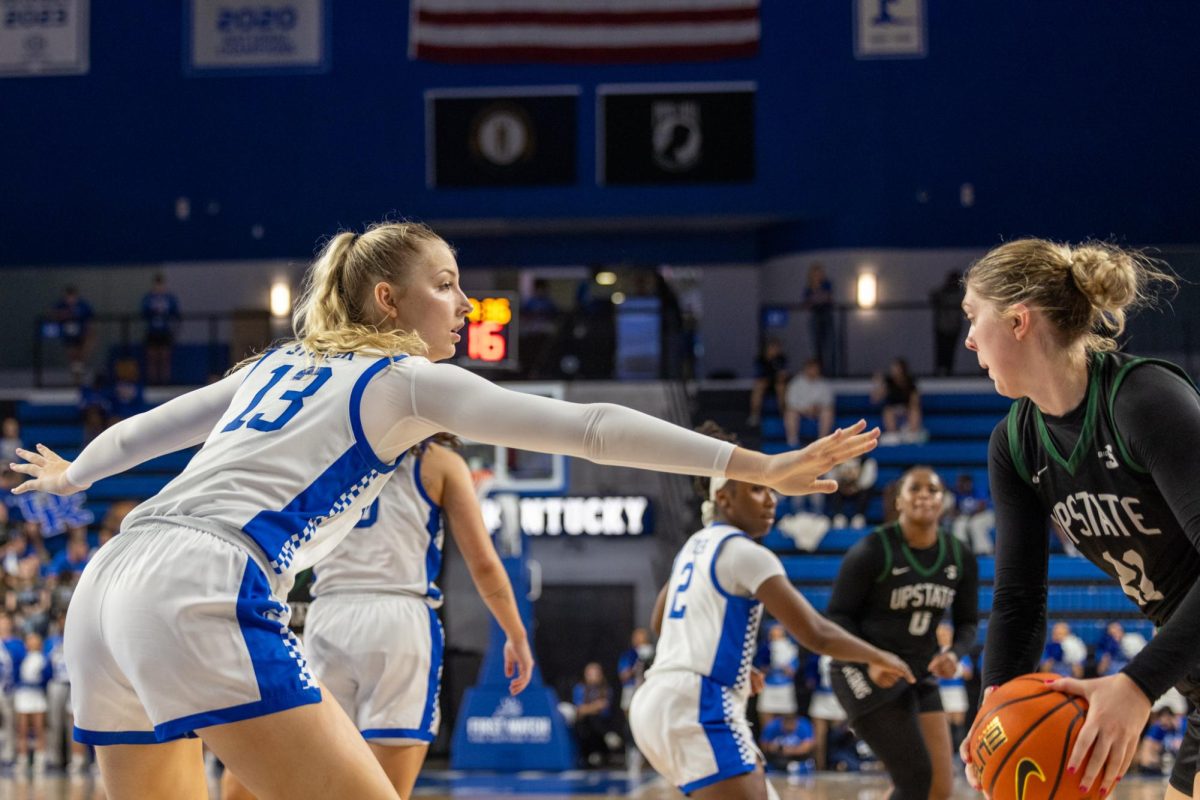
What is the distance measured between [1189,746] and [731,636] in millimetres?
2040

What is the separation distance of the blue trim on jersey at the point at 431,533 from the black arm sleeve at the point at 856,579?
2059 millimetres

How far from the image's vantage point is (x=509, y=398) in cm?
265

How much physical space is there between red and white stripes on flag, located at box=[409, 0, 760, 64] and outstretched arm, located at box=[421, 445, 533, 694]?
13.9 m

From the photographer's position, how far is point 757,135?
18.3m

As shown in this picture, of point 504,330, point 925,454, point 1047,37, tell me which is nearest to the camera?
point 504,330

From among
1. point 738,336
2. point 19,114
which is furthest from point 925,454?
point 19,114

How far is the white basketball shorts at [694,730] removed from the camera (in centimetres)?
467

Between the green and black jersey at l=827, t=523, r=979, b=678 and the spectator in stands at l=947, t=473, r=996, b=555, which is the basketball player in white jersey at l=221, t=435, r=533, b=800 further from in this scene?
the spectator in stands at l=947, t=473, r=996, b=555

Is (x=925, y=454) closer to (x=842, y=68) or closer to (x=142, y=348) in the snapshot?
(x=842, y=68)

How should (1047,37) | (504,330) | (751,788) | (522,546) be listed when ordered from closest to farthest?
(751,788)
(504,330)
(522,546)
(1047,37)

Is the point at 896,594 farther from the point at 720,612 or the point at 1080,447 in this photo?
the point at 1080,447

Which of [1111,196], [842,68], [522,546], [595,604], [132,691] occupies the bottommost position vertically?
[595,604]

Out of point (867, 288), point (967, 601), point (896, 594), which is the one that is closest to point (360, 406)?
point (896, 594)

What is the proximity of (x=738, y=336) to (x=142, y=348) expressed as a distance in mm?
7738
